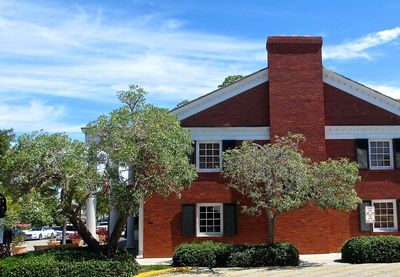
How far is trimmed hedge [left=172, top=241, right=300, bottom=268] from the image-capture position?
1798cm

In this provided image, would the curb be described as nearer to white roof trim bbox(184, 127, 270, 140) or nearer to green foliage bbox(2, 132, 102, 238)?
green foliage bbox(2, 132, 102, 238)

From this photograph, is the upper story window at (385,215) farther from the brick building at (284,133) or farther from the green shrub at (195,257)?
the green shrub at (195,257)

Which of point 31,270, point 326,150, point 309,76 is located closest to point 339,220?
point 326,150

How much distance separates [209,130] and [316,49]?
6223mm

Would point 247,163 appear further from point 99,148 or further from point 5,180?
point 5,180

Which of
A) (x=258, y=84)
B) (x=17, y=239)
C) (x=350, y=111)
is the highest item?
(x=258, y=84)

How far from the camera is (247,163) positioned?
60.4 ft

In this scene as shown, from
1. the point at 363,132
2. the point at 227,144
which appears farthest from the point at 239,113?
the point at 363,132

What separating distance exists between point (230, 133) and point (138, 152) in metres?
7.90

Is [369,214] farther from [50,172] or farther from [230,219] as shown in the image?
[50,172]

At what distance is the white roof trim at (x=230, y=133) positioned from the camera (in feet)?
73.9

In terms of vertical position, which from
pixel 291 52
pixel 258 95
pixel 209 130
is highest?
pixel 291 52

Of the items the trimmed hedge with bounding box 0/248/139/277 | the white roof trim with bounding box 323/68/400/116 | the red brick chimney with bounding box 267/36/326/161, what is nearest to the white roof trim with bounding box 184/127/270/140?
the red brick chimney with bounding box 267/36/326/161

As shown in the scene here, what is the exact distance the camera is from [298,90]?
2289cm
